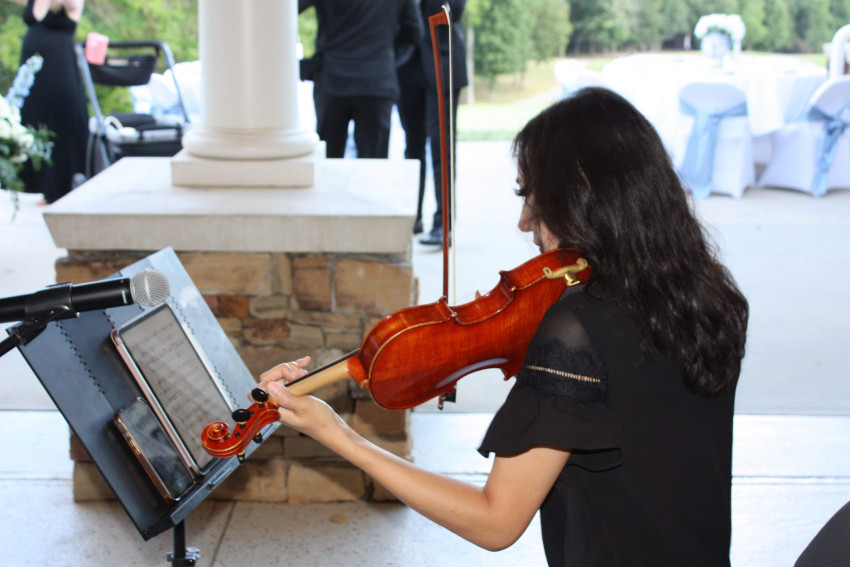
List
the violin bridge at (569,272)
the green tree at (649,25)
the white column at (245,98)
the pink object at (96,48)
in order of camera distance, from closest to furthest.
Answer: the violin bridge at (569,272) < the white column at (245,98) < the pink object at (96,48) < the green tree at (649,25)

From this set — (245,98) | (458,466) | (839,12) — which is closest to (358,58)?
(245,98)

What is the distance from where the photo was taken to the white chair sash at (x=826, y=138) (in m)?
6.08

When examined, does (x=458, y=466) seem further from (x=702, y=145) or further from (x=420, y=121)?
(x=702, y=145)

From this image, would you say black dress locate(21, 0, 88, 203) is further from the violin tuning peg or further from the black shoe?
the violin tuning peg

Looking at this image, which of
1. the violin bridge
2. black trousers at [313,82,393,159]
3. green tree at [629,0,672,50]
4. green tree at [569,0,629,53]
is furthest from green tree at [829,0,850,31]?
the violin bridge

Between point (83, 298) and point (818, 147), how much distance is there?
6.09 meters

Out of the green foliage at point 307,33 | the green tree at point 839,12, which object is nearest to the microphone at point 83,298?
the green foliage at point 307,33

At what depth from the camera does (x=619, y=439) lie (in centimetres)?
117

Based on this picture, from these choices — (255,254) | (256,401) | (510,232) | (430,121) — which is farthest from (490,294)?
(510,232)

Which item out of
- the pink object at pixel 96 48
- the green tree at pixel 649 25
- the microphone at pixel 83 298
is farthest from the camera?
the green tree at pixel 649 25

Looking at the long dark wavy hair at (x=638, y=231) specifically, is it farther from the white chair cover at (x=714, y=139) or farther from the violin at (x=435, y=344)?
the white chair cover at (x=714, y=139)

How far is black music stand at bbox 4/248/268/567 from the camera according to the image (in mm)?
1322

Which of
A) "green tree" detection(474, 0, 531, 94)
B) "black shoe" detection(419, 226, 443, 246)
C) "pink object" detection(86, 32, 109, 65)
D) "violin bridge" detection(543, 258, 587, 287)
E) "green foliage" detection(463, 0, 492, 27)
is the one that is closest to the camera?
"violin bridge" detection(543, 258, 587, 287)

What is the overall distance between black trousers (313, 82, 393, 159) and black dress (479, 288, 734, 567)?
3243mm
